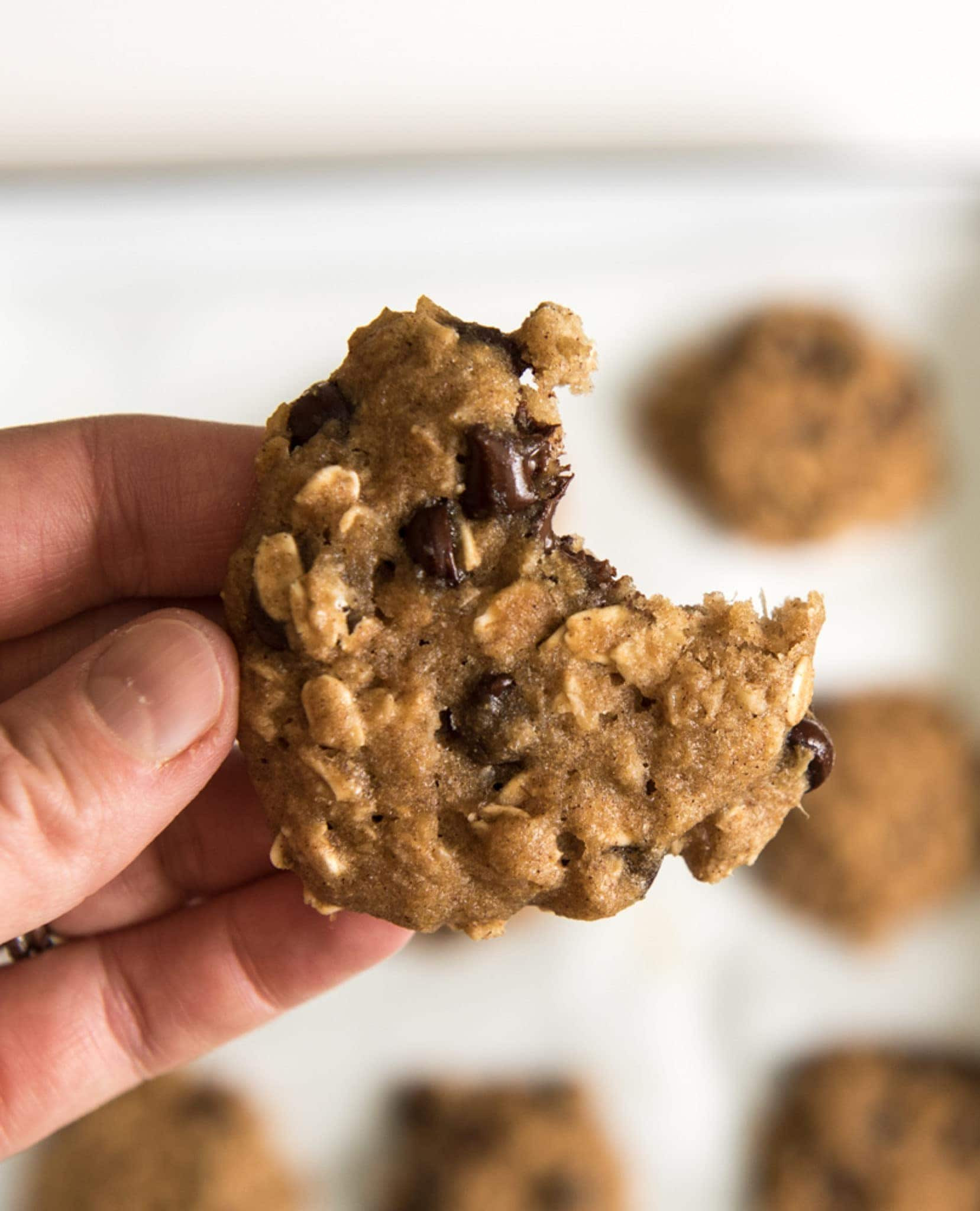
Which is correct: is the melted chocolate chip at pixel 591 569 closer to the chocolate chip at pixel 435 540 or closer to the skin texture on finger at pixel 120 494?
the chocolate chip at pixel 435 540

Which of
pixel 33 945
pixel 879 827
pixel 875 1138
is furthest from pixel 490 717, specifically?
pixel 875 1138

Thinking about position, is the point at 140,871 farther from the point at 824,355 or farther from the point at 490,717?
the point at 824,355

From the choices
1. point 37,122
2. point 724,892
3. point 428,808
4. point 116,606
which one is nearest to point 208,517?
point 116,606

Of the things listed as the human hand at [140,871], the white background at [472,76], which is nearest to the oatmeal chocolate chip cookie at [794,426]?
the white background at [472,76]

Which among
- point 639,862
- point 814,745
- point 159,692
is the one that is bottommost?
point 639,862

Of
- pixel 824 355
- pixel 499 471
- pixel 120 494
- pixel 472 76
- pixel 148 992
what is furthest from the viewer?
pixel 824 355

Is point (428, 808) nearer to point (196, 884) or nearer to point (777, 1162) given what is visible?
point (196, 884)
